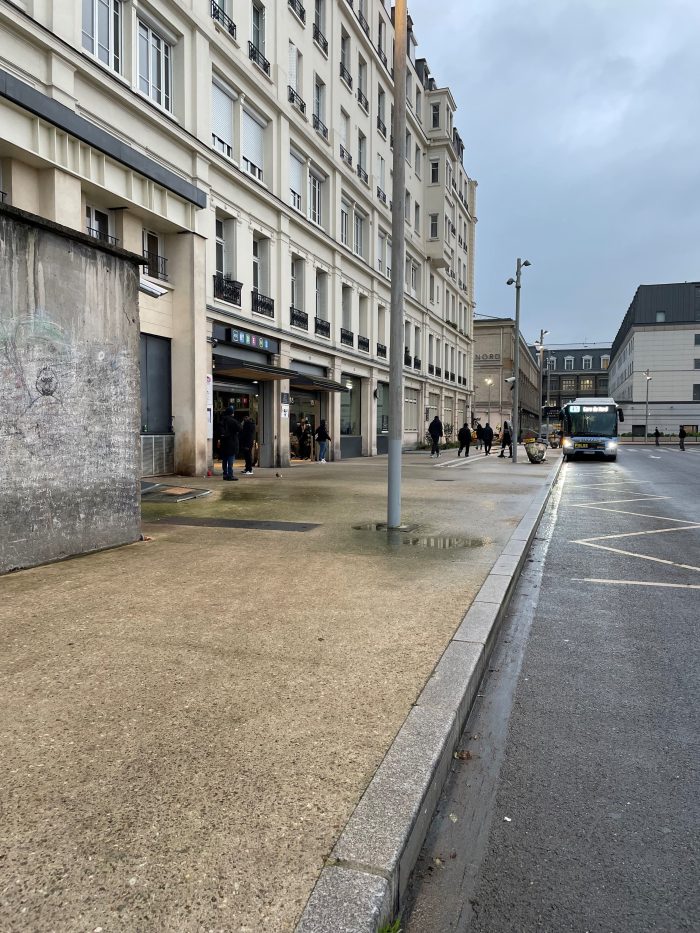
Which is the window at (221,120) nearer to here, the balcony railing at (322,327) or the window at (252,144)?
the window at (252,144)

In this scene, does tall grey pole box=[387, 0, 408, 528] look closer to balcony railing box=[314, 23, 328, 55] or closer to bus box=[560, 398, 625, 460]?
balcony railing box=[314, 23, 328, 55]

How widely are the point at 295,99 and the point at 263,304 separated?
770 centimetres

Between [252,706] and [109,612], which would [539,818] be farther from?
[109,612]

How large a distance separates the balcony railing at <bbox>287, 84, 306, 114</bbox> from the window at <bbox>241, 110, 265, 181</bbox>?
2.00m

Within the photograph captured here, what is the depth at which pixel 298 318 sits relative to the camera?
22.8 m

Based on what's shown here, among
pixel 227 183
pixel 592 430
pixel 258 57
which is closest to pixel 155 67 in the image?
pixel 227 183

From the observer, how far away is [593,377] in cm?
12988

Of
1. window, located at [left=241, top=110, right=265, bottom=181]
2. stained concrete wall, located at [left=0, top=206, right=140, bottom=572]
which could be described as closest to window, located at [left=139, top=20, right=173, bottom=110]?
window, located at [left=241, top=110, right=265, bottom=181]

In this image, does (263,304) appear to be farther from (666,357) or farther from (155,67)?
(666,357)

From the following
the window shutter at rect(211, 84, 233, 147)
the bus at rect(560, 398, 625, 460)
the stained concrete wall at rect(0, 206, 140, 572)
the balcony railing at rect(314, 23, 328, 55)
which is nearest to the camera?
the stained concrete wall at rect(0, 206, 140, 572)

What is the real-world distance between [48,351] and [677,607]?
6139 millimetres

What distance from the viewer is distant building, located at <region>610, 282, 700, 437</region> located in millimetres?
80250

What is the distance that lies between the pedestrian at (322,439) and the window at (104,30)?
12.8 meters

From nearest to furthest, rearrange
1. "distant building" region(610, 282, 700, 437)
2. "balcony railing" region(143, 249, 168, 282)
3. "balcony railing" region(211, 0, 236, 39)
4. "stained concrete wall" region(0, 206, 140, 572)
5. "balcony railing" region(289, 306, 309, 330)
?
"stained concrete wall" region(0, 206, 140, 572), "balcony railing" region(143, 249, 168, 282), "balcony railing" region(211, 0, 236, 39), "balcony railing" region(289, 306, 309, 330), "distant building" region(610, 282, 700, 437)
